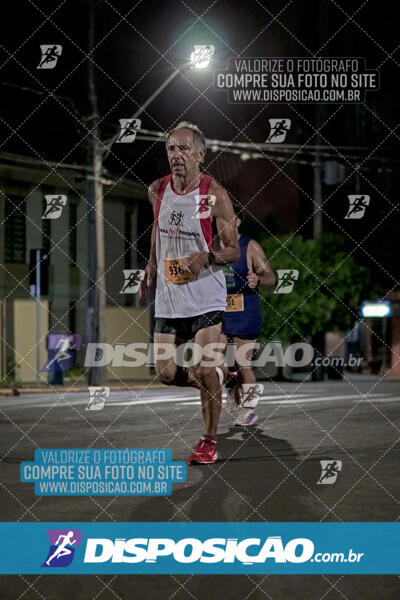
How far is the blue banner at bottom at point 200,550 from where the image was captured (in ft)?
16.2

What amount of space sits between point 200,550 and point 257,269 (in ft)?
21.7

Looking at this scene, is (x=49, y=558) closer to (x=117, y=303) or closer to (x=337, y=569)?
(x=337, y=569)

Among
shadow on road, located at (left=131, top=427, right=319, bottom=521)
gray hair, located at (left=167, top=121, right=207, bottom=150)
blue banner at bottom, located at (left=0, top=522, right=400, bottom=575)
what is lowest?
shadow on road, located at (left=131, top=427, right=319, bottom=521)

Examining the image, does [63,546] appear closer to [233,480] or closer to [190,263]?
[233,480]

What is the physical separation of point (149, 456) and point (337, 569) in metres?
3.41

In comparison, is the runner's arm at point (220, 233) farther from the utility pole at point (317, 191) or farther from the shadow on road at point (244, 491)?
the utility pole at point (317, 191)

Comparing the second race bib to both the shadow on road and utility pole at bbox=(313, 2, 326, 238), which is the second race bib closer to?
the shadow on road

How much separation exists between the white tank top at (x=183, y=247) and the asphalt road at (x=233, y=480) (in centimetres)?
115

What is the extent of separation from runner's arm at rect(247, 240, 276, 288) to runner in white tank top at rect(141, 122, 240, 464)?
323 cm

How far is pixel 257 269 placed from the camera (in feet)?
37.9

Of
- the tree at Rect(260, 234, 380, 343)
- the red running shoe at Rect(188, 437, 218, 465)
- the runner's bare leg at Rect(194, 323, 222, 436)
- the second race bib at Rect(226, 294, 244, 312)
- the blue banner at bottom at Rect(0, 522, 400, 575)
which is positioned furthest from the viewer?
the tree at Rect(260, 234, 380, 343)

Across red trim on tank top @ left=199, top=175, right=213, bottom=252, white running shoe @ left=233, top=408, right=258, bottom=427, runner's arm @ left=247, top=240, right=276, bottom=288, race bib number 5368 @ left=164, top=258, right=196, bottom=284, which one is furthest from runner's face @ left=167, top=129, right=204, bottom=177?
white running shoe @ left=233, top=408, right=258, bottom=427

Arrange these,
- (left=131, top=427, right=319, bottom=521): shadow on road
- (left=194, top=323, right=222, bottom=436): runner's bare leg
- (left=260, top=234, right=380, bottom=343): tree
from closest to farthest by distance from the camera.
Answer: (left=131, top=427, right=319, bottom=521): shadow on road
(left=194, top=323, right=222, bottom=436): runner's bare leg
(left=260, top=234, right=380, bottom=343): tree

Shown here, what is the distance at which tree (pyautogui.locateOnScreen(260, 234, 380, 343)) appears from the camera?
3334 cm
